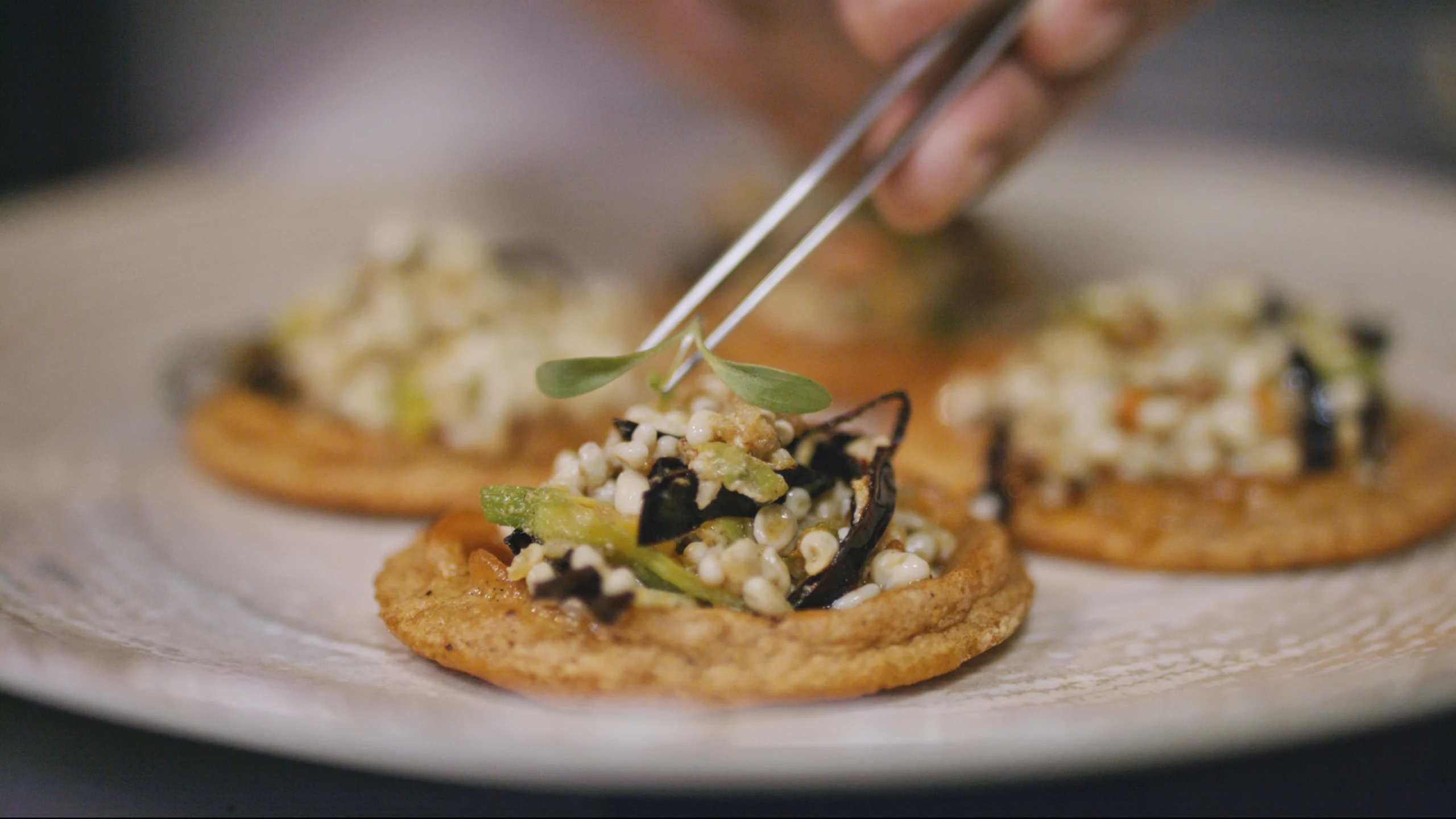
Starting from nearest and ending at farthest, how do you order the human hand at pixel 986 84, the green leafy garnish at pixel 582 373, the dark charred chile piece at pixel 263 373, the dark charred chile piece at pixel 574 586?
the dark charred chile piece at pixel 574 586 < the green leafy garnish at pixel 582 373 < the human hand at pixel 986 84 < the dark charred chile piece at pixel 263 373

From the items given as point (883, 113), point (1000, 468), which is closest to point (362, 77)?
point (883, 113)

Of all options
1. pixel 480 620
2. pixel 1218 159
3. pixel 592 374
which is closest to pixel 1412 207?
pixel 1218 159

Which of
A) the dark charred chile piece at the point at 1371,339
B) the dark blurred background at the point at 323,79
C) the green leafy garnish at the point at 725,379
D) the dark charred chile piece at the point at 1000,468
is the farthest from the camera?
the dark blurred background at the point at 323,79

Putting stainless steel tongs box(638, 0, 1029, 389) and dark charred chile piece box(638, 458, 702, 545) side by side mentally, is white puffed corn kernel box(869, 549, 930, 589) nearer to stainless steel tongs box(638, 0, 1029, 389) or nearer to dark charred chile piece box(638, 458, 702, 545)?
dark charred chile piece box(638, 458, 702, 545)

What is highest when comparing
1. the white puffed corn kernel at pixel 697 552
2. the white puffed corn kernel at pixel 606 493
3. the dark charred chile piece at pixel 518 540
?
the white puffed corn kernel at pixel 606 493

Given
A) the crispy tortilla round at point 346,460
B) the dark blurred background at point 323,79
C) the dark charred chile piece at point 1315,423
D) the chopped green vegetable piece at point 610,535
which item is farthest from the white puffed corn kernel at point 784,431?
the dark blurred background at point 323,79

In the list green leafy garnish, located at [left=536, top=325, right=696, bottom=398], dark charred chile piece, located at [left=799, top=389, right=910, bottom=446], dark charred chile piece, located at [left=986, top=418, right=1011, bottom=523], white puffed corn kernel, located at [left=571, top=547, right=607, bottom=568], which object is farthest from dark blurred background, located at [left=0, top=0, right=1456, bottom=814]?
white puffed corn kernel, located at [left=571, top=547, right=607, bottom=568]

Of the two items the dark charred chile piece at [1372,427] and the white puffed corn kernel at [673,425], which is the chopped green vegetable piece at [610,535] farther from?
the dark charred chile piece at [1372,427]
